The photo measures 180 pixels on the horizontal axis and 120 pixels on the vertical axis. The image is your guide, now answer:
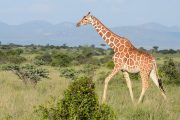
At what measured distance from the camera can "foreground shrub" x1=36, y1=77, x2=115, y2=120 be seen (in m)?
6.77

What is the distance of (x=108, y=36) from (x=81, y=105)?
280 inches

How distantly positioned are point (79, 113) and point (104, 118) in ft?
1.12

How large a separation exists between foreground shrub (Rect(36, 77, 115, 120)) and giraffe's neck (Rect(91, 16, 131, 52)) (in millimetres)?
6542

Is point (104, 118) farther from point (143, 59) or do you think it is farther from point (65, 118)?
point (143, 59)

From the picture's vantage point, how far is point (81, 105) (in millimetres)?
6773

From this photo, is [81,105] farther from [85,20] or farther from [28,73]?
[28,73]

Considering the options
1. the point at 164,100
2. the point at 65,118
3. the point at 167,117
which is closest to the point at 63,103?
the point at 65,118

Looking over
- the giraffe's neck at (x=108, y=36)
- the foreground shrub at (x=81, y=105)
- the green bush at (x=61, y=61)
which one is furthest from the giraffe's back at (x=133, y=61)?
the green bush at (x=61, y=61)

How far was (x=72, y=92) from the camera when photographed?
681 centimetres

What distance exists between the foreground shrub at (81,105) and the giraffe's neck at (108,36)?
21.5 feet

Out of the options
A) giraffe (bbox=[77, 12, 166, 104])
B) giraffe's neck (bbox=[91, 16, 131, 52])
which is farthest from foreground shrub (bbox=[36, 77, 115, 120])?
giraffe's neck (bbox=[91, 16, 131, 52])

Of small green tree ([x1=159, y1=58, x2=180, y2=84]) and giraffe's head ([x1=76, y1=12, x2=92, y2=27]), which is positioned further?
A: small green tree ([x1=159, y1=58, x2=180, y2=84])

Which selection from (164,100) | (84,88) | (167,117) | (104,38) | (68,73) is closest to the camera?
(84,88)

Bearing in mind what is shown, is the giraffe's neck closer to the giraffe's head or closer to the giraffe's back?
the giraffe's head
